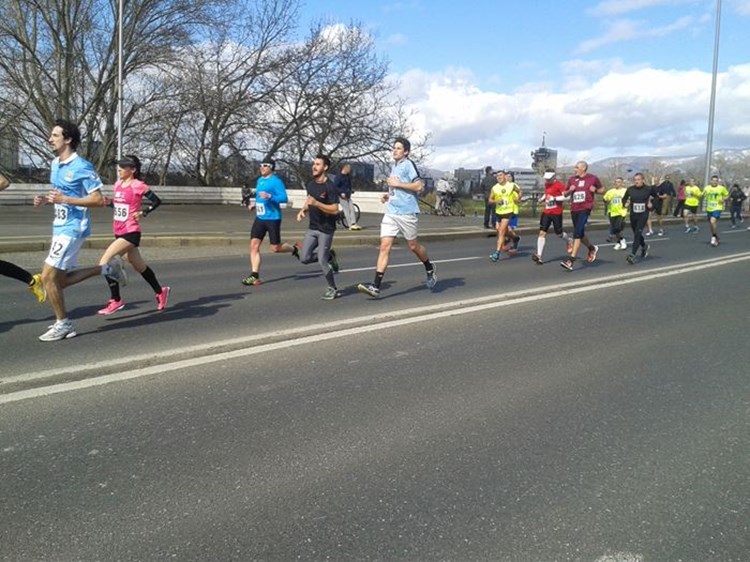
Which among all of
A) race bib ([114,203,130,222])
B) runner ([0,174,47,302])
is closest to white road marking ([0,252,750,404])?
runner ([0,174,47,302])

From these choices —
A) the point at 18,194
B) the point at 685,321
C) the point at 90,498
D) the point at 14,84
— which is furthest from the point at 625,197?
the point at 14,84

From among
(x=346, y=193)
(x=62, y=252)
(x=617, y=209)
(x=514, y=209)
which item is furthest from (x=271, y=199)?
(x=617, y=209)

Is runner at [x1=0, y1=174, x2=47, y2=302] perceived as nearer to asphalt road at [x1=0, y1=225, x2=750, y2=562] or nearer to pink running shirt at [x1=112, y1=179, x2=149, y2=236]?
asphalt road at [x1=0, y1=225, x2=750, y2=562]

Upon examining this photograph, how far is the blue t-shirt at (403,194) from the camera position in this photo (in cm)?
766

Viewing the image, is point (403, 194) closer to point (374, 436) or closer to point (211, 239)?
point (374, 436)

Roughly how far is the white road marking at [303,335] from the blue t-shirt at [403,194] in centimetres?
134

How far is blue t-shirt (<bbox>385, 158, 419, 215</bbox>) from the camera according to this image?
25.1 feet

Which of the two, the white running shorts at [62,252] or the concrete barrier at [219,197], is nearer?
the white running shorts at [62,252]

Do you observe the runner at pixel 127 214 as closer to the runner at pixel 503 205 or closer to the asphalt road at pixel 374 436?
the asphalt road at pixel 374 436

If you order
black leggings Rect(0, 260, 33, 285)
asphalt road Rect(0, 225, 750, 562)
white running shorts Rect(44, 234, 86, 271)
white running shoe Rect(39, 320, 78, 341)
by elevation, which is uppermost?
white running shorts Rect(44, 234, 86, 271)

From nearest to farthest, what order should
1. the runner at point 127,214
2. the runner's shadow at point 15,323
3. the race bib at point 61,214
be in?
the race bib at point 61,214 → the runner's shadow at point 15,323 → the runner at point 127,214

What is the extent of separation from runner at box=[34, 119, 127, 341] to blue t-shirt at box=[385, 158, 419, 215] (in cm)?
361

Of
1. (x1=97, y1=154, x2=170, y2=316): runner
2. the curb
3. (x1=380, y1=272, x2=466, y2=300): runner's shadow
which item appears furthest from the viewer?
the curb

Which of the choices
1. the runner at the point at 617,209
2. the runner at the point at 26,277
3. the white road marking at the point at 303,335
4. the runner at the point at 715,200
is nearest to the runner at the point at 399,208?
the white road marking at the point at 303,335
